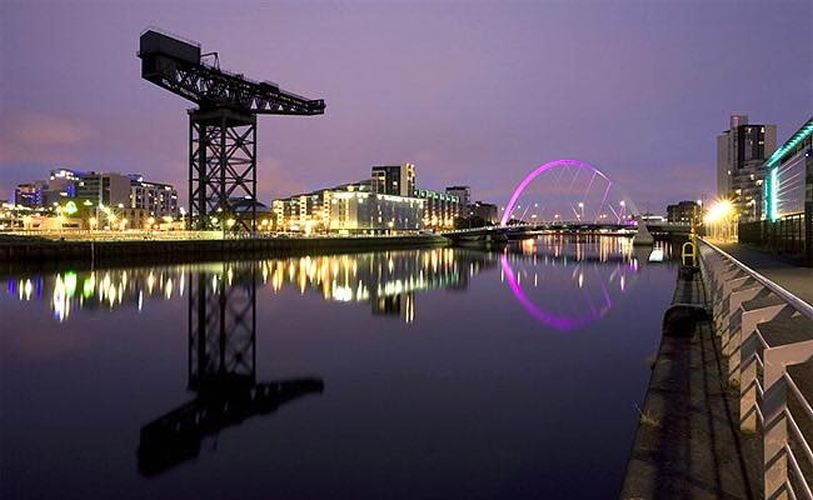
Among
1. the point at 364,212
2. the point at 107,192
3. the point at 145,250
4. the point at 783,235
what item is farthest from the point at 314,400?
→ the point at 107,192

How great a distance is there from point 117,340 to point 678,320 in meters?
14.0

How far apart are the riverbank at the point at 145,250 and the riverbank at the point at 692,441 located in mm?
46348

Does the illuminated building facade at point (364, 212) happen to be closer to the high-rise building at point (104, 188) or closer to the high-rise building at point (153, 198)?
the high-rise building at point (153, 198)

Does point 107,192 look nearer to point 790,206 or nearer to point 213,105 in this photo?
point 213,105

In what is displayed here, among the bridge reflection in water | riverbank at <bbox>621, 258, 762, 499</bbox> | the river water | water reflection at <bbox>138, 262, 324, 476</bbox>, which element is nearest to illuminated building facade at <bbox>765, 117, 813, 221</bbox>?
the bridge reflection in water

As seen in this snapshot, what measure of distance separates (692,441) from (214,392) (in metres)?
8.47

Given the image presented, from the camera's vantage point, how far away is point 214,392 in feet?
37.0

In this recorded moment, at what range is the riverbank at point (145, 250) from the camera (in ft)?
147

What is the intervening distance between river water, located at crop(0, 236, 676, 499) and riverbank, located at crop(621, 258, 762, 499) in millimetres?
1062

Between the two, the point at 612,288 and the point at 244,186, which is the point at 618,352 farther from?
the point at 244,186

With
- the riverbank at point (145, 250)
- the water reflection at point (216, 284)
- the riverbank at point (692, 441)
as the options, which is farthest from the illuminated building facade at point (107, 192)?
the riverbank at point (692, 441)

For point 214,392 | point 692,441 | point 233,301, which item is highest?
point 692,441

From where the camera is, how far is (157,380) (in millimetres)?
11969

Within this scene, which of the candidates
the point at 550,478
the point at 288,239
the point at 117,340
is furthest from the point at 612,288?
the point at 288,239
